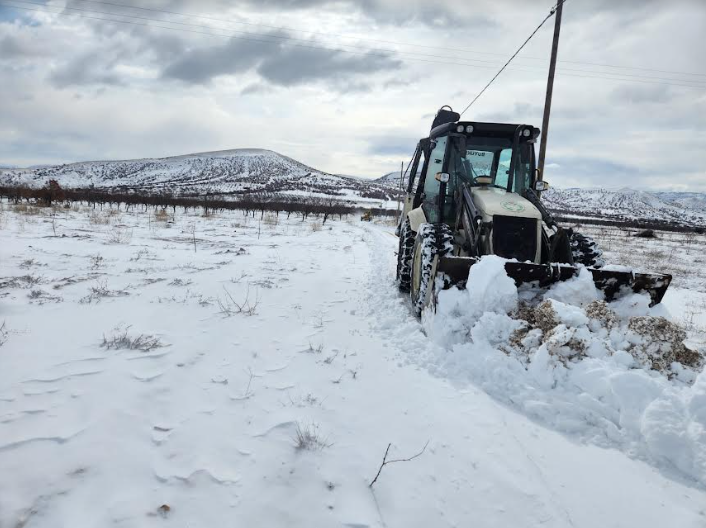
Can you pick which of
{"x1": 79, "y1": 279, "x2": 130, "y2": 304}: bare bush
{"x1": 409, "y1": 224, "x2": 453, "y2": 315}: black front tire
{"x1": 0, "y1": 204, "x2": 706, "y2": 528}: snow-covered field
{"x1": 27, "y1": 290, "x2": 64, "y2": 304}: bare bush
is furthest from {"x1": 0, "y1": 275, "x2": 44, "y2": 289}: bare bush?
{"x1": 409, "y1": 224, "x2": 453, "y2": 315}: black front tire

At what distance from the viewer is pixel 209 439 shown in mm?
2326

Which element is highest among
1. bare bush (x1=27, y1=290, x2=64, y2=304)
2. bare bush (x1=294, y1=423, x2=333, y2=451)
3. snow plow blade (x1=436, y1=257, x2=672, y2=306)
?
snow plow blade (x1=436, y1=257, x2=672, y2=306)

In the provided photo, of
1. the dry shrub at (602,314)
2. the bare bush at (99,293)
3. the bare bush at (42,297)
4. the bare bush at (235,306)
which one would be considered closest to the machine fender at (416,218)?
the bare bush at (235,306)

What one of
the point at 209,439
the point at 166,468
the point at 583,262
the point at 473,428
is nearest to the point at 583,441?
the point at 473,428

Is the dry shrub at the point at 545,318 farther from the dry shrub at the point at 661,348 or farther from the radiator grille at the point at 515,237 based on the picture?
the radiator grille at the point at 515,237

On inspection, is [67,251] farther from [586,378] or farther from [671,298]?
[671,298]

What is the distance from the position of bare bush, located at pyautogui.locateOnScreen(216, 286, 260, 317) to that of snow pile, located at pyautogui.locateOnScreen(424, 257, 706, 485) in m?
2.37

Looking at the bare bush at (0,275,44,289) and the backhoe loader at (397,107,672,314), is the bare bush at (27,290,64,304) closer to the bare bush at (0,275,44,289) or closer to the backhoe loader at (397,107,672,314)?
the bare bush at (0,275,44,289)

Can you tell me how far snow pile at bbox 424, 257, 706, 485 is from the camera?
2.36 metres

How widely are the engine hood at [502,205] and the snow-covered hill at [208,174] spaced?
93.7 meters

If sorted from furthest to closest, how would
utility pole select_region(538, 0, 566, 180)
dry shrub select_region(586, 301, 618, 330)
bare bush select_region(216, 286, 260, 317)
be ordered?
1. utility pole select_region(538, 0, 566, 180)
2. bare bush select_region(216, 286, 260, 317)
3. dry shrub select_region(586, 301, 618, 330)

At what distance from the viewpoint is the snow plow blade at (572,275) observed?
→ 3928 mm

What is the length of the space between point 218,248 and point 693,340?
32.9 feet

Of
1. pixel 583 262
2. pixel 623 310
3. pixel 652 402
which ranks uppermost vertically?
pixel 583 262
